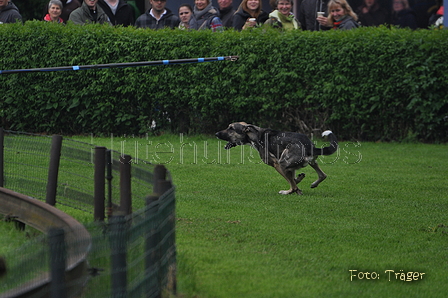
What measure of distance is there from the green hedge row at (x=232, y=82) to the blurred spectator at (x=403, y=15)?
11.4 ft

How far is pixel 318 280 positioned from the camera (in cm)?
638

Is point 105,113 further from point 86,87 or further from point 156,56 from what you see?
point 156,56

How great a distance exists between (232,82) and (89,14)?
13.1ft

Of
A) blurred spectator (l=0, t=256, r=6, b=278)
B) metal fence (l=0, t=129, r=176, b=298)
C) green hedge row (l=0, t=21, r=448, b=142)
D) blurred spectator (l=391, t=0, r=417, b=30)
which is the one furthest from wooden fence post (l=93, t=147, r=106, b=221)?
blurred spectator (l=391, t=0, r=417, b=30)

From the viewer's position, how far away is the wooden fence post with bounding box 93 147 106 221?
24.3ft

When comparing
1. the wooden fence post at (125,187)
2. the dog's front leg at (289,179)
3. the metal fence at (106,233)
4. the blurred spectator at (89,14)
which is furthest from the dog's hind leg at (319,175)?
the blurred spectator at (89,14)

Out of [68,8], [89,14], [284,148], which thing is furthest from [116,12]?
[284,148]

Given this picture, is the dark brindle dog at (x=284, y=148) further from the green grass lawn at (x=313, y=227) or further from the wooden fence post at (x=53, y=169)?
the wooden fence post at (x=53, y=169)

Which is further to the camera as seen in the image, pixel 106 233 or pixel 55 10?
pixel 55 10

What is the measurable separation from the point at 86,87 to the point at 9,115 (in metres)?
1.95

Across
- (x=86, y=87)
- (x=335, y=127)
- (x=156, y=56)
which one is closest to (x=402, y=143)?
(x=335, y=127)

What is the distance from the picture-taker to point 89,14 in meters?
18.4

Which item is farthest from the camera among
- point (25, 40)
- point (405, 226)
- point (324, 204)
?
point (25, 40)

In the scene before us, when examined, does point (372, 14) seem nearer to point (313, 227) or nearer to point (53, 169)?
point (313, 227)
